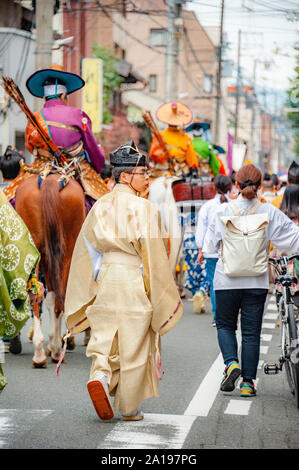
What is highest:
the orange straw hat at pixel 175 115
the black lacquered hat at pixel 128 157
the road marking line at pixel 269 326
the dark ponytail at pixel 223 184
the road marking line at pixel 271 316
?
the black lacquered hat at pixel 128 157

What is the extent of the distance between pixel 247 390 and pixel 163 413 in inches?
38.8

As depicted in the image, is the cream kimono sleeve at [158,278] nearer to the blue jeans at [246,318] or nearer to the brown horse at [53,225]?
the blue jeans at [246,318]

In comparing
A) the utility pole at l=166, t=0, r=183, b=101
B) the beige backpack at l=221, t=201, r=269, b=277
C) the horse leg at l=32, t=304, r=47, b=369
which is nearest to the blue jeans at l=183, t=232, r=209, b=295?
the horse leg at l=32, t=304, r=47, b=369

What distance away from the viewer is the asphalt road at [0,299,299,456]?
544cm

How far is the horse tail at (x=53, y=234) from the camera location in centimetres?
815

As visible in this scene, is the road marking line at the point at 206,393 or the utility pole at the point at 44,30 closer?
the road marking line at the point at 206,393

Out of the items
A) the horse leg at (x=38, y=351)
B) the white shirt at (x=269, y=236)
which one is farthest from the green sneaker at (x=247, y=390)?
the horse leg at (x=38, y=351)

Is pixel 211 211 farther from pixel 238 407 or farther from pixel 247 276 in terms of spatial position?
pixel 238 407

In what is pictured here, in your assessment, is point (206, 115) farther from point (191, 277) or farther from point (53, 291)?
point (53, 291)

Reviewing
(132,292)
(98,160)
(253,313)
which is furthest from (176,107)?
(132,292)

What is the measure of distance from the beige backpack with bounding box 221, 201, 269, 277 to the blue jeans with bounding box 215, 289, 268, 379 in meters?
0.23

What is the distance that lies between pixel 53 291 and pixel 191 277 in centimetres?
530

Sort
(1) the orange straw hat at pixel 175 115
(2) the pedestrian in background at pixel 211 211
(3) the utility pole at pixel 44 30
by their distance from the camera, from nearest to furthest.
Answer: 1. (2) the pedestrian in background at pixel 211 211
2. (1) the orange straw hat at pixel 175 115
3. (3) the utility pole at pixel 44 30

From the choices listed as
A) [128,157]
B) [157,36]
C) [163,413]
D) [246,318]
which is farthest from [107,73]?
[163,413]
